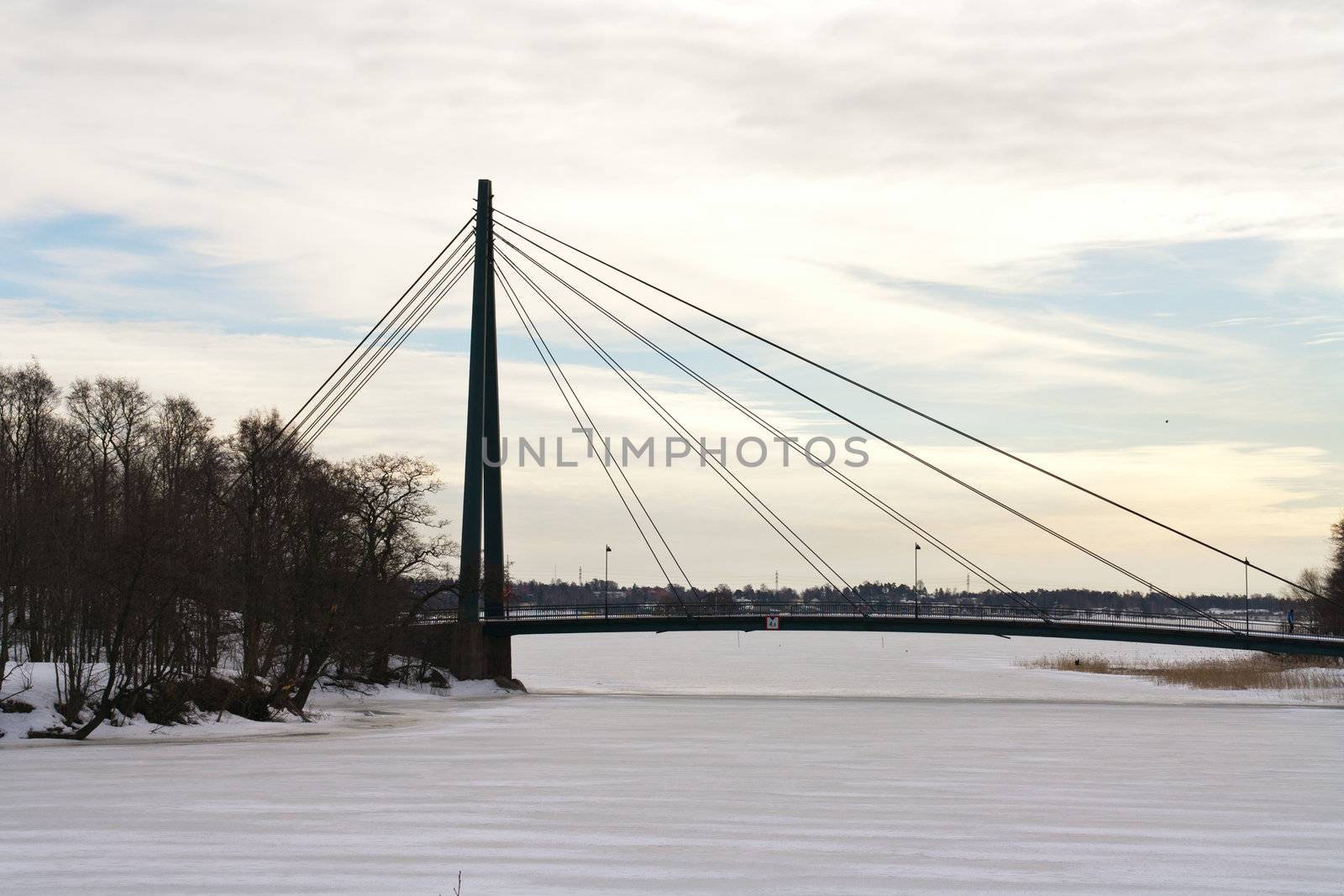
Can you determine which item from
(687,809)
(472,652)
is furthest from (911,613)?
(687,809)

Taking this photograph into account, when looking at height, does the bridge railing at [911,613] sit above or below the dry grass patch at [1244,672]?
above

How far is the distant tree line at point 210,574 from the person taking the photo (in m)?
40.2

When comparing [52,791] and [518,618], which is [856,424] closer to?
[518,618]

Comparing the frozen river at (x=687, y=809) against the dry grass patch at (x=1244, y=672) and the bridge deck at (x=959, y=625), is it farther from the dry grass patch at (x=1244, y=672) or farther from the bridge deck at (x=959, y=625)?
the dry grass patch at (x=1244, y=672)

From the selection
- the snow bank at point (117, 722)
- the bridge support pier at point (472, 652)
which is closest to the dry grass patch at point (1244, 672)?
the bridge support pier at point (472, 652)

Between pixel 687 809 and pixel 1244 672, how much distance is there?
A: 7724 centimetres

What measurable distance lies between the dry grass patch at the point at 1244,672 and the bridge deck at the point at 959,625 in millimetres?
4289

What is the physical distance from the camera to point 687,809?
21.6 meters

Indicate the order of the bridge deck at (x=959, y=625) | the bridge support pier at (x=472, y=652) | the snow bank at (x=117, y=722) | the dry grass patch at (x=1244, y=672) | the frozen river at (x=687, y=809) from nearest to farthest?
the frozen river at (x=687, y=809) → the snow bank at (x=117, y=722) → the bridge deck at (x=959, y=625) → the bridge support pier at (x=472, y=652) → the dry grass patch at (x=1244, y=672)

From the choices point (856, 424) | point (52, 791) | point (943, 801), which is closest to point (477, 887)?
point (943, 801)

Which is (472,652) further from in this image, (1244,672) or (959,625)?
(1244,672)

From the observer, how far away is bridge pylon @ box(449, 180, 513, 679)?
64188 millimetres

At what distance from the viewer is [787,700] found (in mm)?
62812

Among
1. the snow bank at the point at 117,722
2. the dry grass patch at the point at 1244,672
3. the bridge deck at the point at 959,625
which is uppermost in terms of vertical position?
the bridge deck at the point at 959,625
